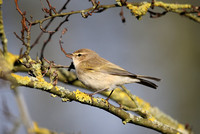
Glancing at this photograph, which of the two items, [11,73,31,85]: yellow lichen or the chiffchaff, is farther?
the chiffchaff

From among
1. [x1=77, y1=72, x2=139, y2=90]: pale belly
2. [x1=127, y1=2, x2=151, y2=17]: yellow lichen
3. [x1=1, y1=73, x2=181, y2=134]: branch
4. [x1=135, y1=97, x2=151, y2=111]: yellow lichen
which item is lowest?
[x1=1, y1=73, x2=181, y2=134]: branch

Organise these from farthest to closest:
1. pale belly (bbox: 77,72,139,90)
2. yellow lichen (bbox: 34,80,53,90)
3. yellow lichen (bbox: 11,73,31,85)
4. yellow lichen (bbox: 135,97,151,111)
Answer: yellow lichen (bbox: 135,97,151,111) → pale belly (bbox: 77,72,139,90) → yellow lichen (bbox: 34,80,53,90) → yellow lichen (bbox: 11,73,31,85)

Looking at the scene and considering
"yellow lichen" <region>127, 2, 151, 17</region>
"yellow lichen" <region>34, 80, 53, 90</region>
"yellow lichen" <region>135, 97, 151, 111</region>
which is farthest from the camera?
"yellow lichen" <region>135, 97, 151, 111</region>

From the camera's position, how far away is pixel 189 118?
26.6ft

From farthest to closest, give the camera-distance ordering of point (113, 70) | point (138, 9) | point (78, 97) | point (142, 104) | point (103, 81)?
point (142, 104) < point (113, 70) < point (103, 81) < point (138, 9) < point (78, 97)

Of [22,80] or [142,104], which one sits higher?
[142,104]

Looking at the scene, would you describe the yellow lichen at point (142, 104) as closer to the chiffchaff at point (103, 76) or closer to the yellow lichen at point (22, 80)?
the chiffchaff at point (103, 76)

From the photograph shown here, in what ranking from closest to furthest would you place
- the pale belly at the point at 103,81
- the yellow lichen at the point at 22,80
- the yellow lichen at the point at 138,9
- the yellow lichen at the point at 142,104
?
the yellow lichen at the point at 22,80
the yellow lichen at the point at 138,9
the pale belly at the point at 103,81
the yellow lichen at the point at 142,104

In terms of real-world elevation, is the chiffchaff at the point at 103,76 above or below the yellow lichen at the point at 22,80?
above

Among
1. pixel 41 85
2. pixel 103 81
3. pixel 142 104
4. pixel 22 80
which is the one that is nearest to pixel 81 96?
pixel 41 85

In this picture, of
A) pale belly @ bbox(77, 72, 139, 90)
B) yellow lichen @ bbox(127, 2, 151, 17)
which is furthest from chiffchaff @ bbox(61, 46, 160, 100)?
yellow lichen @ bbox(127, 2, 151, 17)

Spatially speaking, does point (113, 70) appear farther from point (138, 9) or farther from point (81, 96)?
point (81, 96)

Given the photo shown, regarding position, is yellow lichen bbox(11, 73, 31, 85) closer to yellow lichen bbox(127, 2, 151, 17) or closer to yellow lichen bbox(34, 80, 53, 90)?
yellow lichen bbox(34, 80, 53, 90)

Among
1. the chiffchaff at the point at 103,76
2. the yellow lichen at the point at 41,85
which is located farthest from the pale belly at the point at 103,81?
the yellow lichen at the point at 41,85
